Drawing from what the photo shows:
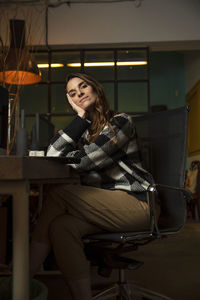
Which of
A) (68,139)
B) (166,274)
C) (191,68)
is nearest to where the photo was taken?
(68,139)

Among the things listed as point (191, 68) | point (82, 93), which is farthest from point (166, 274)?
point (191, 68)

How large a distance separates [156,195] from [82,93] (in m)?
0.66

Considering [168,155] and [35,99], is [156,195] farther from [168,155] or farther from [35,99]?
[35,99]

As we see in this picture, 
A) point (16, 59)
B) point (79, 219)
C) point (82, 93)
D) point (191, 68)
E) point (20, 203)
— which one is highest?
point (191, 68)

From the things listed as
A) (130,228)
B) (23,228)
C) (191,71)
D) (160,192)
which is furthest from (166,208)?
(191,71)

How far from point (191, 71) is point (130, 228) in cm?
656

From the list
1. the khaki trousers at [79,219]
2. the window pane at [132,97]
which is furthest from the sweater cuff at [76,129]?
the window pane at [132,97]

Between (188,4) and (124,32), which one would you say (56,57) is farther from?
(188,4)

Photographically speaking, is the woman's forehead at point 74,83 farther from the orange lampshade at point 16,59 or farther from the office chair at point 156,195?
the orange lampshade at point 16,59

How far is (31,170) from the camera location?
31.5 inches

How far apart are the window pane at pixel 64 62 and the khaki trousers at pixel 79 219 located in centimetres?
355

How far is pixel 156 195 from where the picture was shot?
4.74 ft

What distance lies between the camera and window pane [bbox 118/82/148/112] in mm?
4516

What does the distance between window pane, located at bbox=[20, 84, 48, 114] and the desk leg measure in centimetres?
390
